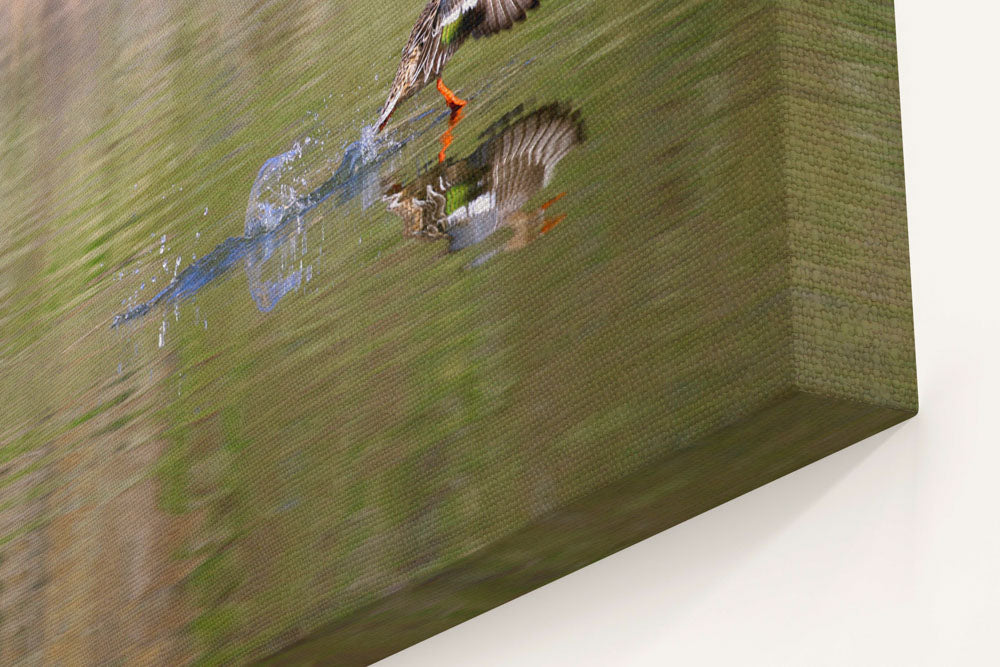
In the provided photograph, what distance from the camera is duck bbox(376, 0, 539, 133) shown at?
1800mm

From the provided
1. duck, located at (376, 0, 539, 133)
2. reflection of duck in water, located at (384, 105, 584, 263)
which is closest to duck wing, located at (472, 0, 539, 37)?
duck, located at (376, 0, 539, 133)

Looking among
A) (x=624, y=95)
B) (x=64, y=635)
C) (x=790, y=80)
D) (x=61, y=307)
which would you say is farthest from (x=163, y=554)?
(x=790, y=80)

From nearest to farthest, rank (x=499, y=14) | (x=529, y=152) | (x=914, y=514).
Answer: (x=914, y=514), (x=529, y=152), (x=499, y=14)

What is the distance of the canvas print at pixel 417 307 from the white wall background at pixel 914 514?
0.09 feet

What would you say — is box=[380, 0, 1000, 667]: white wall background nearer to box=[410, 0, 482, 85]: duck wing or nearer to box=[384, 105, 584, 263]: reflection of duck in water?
box=[384, 105, 584, 263]: reflection of duck in water

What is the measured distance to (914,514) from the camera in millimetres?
1294

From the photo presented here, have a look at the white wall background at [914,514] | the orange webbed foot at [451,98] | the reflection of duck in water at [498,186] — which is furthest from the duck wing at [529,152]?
the white wall background at [914,514]

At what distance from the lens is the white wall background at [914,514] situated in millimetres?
1258

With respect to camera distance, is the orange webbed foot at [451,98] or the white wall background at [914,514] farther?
the orange webbed foot at [451,98]

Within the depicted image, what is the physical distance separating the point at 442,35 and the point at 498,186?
0.30 meters

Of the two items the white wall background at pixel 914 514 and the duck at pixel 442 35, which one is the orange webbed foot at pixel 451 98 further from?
the white wall background at pixel 914 514

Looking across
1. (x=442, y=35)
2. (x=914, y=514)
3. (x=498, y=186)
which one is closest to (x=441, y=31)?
(x=442, y=35)

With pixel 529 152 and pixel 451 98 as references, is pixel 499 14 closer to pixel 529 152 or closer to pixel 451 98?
pixel 451 98

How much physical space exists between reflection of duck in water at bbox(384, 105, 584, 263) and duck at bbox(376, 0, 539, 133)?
0.12 meters
